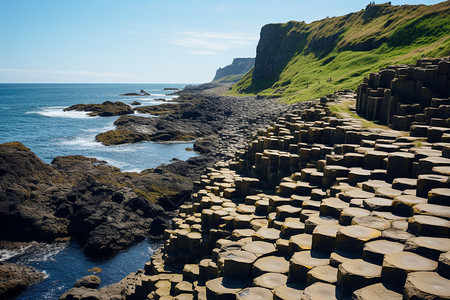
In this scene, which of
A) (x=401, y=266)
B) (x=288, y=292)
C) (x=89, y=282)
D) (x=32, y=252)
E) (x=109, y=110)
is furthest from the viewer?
(x=109, y=110)

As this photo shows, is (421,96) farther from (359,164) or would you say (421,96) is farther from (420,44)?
(420,44)

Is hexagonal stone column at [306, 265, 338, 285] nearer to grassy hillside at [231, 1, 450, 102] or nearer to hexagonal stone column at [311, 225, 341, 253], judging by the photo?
hexagonal stone column at [311, 225, 341, 253]

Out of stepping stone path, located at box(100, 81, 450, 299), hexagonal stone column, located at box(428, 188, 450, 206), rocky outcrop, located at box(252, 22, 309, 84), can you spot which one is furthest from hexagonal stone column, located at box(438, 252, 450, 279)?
rocky outcrop, located at box(252, 22, 309, 84)

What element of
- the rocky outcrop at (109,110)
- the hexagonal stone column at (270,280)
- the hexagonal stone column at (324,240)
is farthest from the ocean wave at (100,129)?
the hexagonal stone column at (324,240)

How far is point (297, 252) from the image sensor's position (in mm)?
7938

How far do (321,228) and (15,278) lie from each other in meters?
13.4

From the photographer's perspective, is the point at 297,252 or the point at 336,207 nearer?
the point at 297,252

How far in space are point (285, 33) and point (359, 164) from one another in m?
120

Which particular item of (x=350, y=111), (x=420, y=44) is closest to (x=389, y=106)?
(x=350, y=111)

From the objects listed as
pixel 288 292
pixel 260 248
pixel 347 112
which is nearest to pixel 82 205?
pixel 260 248

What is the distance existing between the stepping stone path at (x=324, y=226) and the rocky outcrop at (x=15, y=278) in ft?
17.2

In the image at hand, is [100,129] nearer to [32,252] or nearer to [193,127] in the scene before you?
[193,127]

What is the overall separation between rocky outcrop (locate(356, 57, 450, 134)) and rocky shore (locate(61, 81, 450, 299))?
1744mm

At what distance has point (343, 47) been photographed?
8138 centimetres
